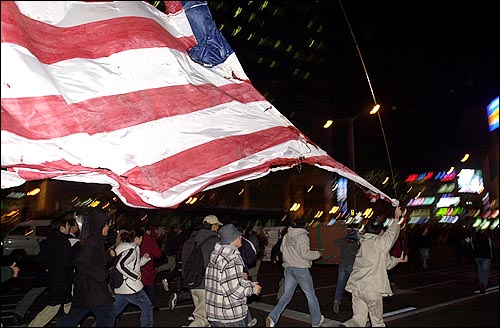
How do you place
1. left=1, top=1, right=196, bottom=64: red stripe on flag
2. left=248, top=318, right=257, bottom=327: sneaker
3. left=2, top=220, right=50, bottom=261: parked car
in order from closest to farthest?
left=1, top=1, right=196, bottom=64: red stripe on flag → left=248, top=318, right=257, bottom=327: sneaker → left=2, top=220, right=50, bottom=261: parked car

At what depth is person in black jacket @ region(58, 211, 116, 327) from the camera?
5.68 meters

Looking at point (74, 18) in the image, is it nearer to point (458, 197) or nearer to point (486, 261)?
point (486, 261)

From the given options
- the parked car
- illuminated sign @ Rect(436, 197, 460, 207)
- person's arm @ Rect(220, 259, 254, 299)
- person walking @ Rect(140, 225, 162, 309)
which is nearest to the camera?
person's arm @ Rect(220, 259, 254, 299)

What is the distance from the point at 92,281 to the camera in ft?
18.7

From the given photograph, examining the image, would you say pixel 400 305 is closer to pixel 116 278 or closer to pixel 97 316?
pixel 116 278

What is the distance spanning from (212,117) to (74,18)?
121 cm

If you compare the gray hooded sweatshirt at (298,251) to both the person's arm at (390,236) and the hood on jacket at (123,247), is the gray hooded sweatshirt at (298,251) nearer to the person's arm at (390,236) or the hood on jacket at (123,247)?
the person's arm at (390,236)

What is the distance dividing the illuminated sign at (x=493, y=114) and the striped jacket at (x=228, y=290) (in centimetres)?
4058

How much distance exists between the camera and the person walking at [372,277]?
650 cm

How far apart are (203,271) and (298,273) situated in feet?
5.49

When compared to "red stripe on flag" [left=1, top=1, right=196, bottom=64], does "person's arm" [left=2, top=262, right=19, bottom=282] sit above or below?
below

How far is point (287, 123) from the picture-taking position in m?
4.04

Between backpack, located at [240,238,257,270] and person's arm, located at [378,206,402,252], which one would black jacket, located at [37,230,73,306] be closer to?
backpack, located at [240,238,257,270]

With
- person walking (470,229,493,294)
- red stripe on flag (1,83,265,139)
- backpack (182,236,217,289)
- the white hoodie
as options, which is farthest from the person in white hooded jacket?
person walking (470,229,493,294)
